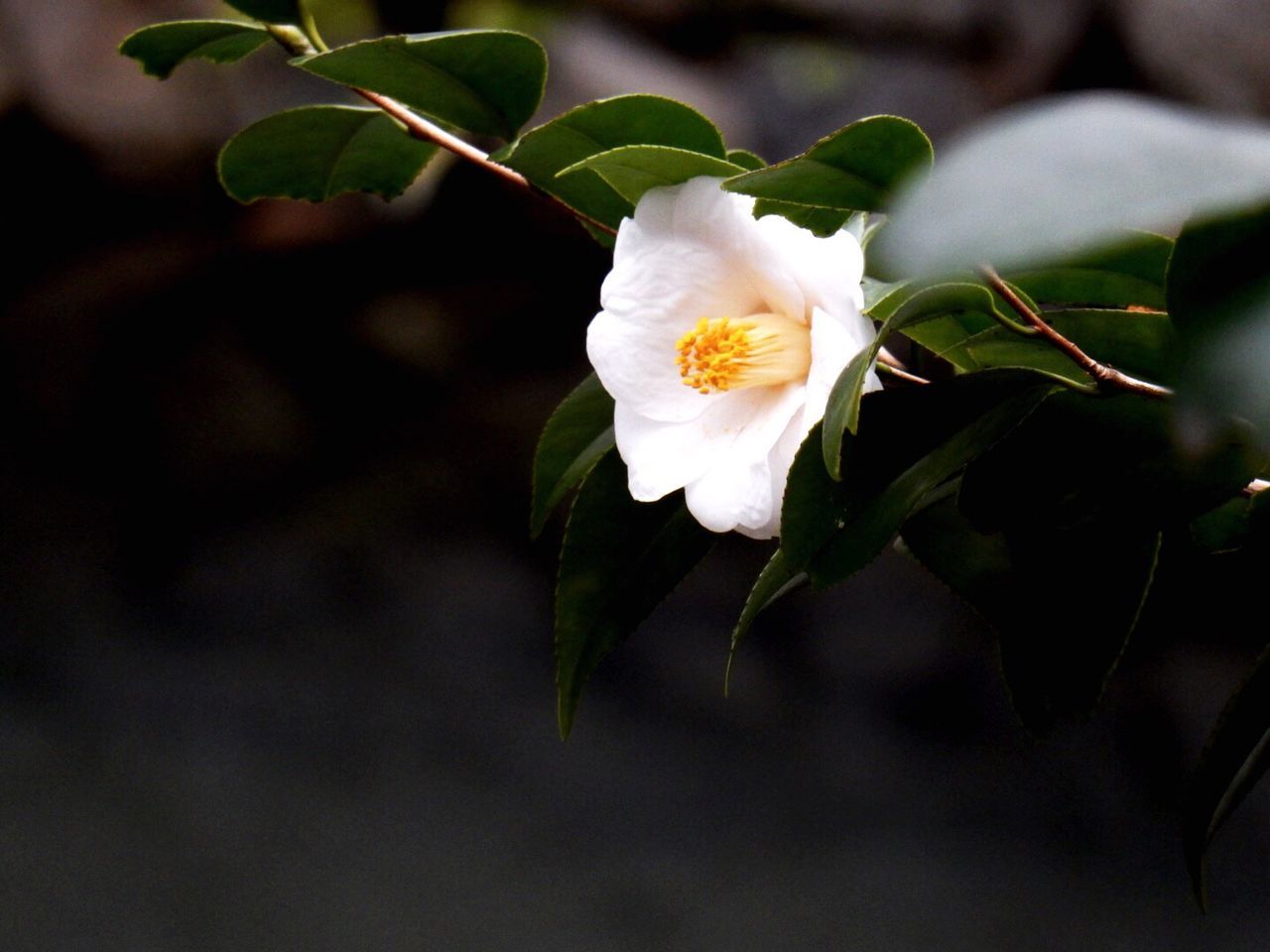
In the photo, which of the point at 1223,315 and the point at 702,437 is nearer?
the point at 1223,315

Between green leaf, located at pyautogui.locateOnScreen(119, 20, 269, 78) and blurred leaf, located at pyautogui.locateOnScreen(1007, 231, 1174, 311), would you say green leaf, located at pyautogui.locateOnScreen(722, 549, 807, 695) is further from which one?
green leaf, located at pyautogui.locateOnScreen(119, 20, 269, 78)

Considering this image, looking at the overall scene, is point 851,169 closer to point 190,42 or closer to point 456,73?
point 456,73

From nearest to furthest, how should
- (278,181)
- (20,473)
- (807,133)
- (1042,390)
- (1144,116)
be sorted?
(1144,116) → (1042,390) → (278,181) → (807,133) → (20,473)

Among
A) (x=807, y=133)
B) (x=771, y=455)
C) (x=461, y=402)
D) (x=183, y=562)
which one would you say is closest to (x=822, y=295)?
(x=771, y=455)

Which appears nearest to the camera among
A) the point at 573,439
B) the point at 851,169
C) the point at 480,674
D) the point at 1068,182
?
the point at 1068,182

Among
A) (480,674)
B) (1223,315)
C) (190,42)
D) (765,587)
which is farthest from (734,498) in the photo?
(480,674)

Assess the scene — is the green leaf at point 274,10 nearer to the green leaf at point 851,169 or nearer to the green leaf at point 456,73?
the green leaf at point 456,73

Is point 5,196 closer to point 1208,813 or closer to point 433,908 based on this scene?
point 433,908
